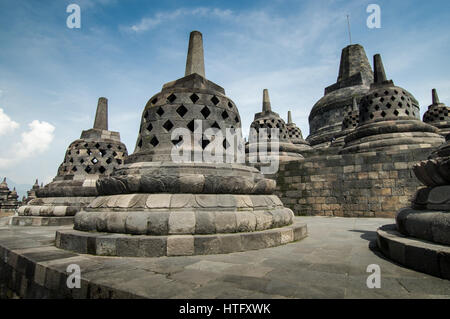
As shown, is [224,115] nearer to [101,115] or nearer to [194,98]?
[194,98]

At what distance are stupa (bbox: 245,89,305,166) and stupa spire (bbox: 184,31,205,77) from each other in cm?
676

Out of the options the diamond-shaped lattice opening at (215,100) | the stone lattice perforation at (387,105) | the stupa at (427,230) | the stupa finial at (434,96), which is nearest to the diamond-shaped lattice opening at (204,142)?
the diamond-shaped lattice opening at (215,100)

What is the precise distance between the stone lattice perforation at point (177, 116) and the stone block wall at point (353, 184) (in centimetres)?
538

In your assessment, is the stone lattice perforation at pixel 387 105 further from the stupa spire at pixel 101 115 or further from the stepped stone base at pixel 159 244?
the stupa spire at pixel 101 115

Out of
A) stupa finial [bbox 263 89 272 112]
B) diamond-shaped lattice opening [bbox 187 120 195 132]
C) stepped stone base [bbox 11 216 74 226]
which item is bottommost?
stepped stone base [bbox 11 216 74 226]

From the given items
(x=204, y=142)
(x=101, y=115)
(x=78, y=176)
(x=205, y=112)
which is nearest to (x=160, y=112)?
(x=205, y=112)

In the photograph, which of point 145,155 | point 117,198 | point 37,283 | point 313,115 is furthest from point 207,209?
point 313,115

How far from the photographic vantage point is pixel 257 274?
2.18 meters

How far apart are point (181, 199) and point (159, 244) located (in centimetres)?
73

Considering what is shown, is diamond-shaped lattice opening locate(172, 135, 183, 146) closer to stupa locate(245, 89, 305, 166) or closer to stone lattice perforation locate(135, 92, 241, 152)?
stone lattice perforation locate(135, 92, 241, 152)

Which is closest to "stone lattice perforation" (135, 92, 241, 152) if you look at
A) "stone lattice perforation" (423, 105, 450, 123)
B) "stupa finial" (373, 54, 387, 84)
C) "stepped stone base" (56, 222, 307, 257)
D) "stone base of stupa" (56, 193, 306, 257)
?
"stone base of stupa" (56, 193, 306, 257)

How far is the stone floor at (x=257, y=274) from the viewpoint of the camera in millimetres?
1731

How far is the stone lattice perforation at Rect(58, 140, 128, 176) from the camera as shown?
787cm
